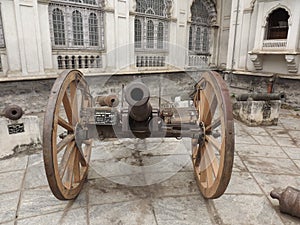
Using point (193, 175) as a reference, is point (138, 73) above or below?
above

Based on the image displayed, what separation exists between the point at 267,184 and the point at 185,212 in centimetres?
133

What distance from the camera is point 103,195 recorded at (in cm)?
276

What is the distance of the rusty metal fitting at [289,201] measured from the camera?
2.37 metres

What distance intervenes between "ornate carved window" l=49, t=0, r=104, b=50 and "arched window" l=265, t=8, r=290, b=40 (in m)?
5.73

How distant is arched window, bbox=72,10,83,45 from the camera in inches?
273

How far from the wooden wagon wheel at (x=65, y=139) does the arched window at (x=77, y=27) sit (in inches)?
171

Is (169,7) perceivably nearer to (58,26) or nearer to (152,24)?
(152,24)

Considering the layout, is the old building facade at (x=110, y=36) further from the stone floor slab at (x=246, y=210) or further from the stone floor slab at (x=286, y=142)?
the stone floor slab at (x=246, y=210)

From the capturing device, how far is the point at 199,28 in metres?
10.4

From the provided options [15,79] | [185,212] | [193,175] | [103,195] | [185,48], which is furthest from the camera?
[185,48]

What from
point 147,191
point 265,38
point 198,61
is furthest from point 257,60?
point 147,191

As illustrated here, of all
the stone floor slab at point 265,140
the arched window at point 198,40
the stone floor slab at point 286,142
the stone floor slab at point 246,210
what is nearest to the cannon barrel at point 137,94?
the stone floor slab at point 246,210

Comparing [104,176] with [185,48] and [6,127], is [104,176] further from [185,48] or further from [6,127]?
[185,48]

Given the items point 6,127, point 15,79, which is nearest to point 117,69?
point 15,79
